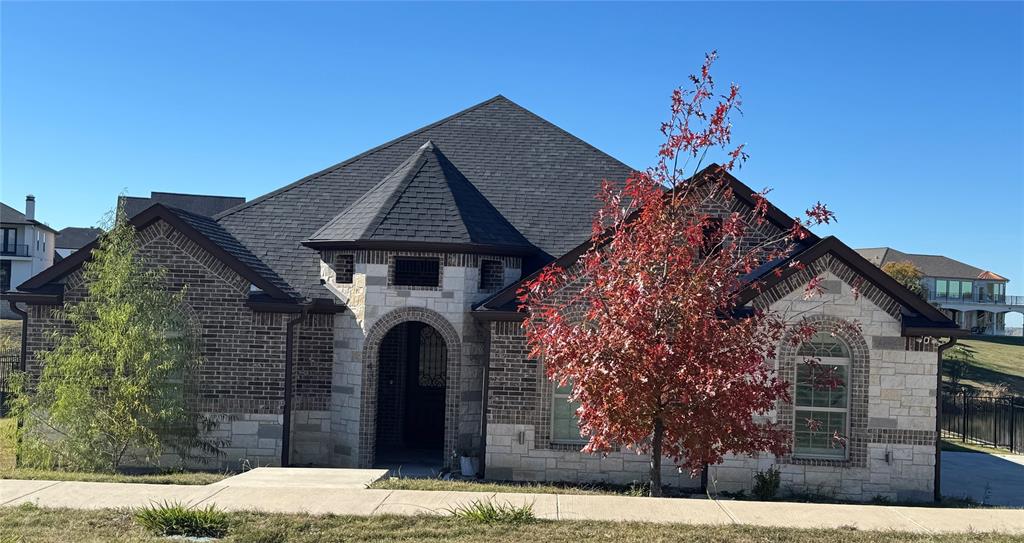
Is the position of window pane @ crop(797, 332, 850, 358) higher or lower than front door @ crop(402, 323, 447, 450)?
higher

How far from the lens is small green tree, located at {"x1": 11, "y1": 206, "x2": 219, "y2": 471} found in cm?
1369

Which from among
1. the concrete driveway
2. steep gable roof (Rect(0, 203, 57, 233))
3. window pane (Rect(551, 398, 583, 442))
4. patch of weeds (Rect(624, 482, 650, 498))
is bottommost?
the concrete driveway

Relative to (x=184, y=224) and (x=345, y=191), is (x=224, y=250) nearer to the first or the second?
(x=184, y=224)

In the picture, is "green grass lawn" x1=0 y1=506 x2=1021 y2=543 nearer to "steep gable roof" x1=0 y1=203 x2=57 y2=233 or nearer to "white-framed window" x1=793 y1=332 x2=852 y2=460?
"white-framed window" x1=793 y1=332 x2=852 y2=460

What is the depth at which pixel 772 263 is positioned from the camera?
15406 mm

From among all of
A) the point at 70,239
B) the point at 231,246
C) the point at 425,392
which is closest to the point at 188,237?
the point at 231,246

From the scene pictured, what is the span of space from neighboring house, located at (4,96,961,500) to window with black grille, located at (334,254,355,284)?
3 cm

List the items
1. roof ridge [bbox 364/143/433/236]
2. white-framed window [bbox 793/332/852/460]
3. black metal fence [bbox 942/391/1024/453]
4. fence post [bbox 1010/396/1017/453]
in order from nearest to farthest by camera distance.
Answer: white-framed window [bbox 793/332/852/460]
roof ridge [bbox 364/143/433/236]
fence post [bbox 1010/396/1017/453]
black metal fence [bbox 942/391/1024/453]

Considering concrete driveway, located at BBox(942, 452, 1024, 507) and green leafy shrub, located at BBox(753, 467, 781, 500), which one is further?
concrete driveway, located at BBox(942, 452, 1024, 507)

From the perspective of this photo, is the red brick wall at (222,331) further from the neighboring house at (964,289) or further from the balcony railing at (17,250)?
the neighboring house at (964,289)

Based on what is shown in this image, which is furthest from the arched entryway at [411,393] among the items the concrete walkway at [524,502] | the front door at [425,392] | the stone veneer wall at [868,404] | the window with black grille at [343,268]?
the concrete walkway at [524,502]

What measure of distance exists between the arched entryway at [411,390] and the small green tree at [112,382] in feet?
15.8

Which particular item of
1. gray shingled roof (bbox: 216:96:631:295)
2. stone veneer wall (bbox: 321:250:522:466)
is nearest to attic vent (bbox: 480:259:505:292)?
stone veneer wall (bbox: 321:250:522:466)

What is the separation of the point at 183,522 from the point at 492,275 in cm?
852
